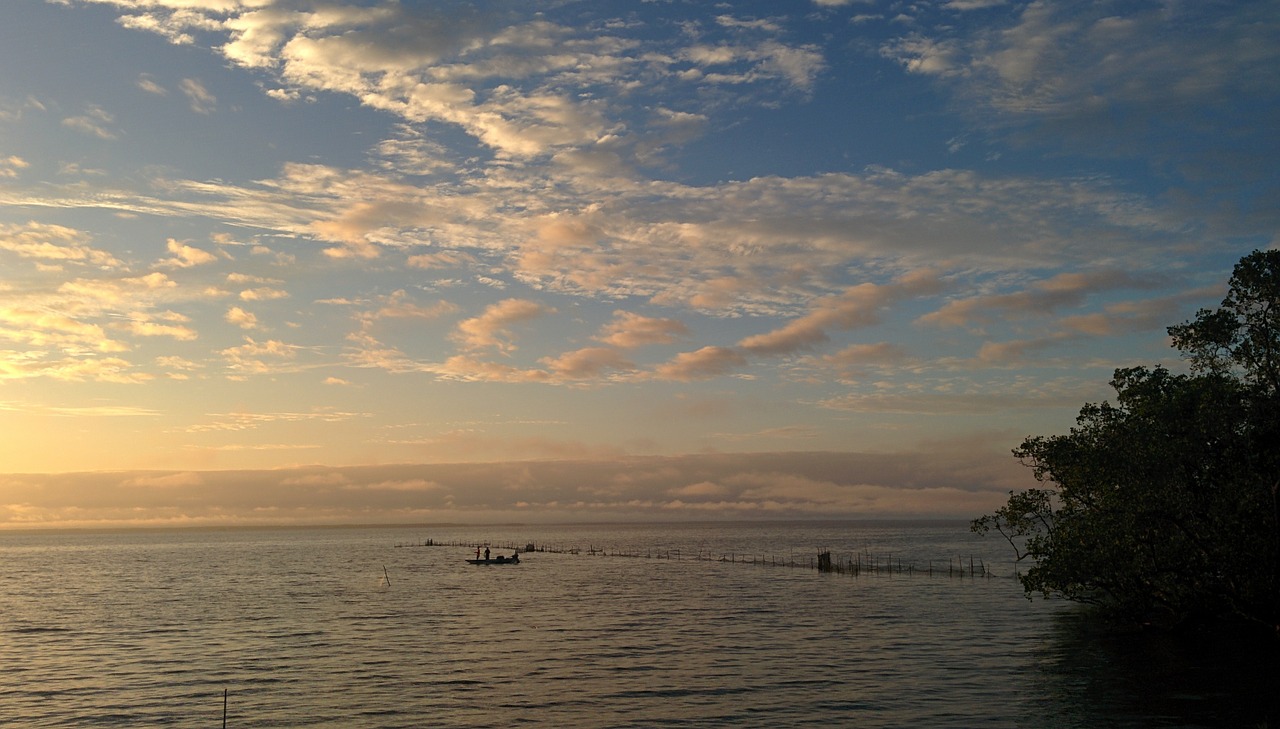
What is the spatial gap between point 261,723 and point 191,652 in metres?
23.6

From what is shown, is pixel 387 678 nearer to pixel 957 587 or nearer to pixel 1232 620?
pixel 1232 620

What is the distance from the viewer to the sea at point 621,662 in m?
36.3

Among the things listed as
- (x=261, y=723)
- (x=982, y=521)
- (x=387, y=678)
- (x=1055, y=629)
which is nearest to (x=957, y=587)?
(x=1055, y=629)

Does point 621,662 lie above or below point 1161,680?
below

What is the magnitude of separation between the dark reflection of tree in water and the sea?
153 millimetres

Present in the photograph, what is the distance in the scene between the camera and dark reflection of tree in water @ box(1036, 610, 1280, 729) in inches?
1299

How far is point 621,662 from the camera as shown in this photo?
1948 inches

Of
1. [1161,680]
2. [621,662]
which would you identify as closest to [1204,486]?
[1161,680]

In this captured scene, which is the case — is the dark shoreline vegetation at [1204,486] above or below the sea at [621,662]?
above

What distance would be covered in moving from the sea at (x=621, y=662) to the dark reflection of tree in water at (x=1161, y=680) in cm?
15

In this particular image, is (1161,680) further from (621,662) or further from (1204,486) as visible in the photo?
(621,662)

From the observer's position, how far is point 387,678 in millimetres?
45438

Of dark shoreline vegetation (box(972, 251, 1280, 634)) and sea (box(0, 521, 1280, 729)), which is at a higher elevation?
dark shoreline vegetation (box(972, 251, 1280, 634))

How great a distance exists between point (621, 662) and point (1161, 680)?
85.8ft
